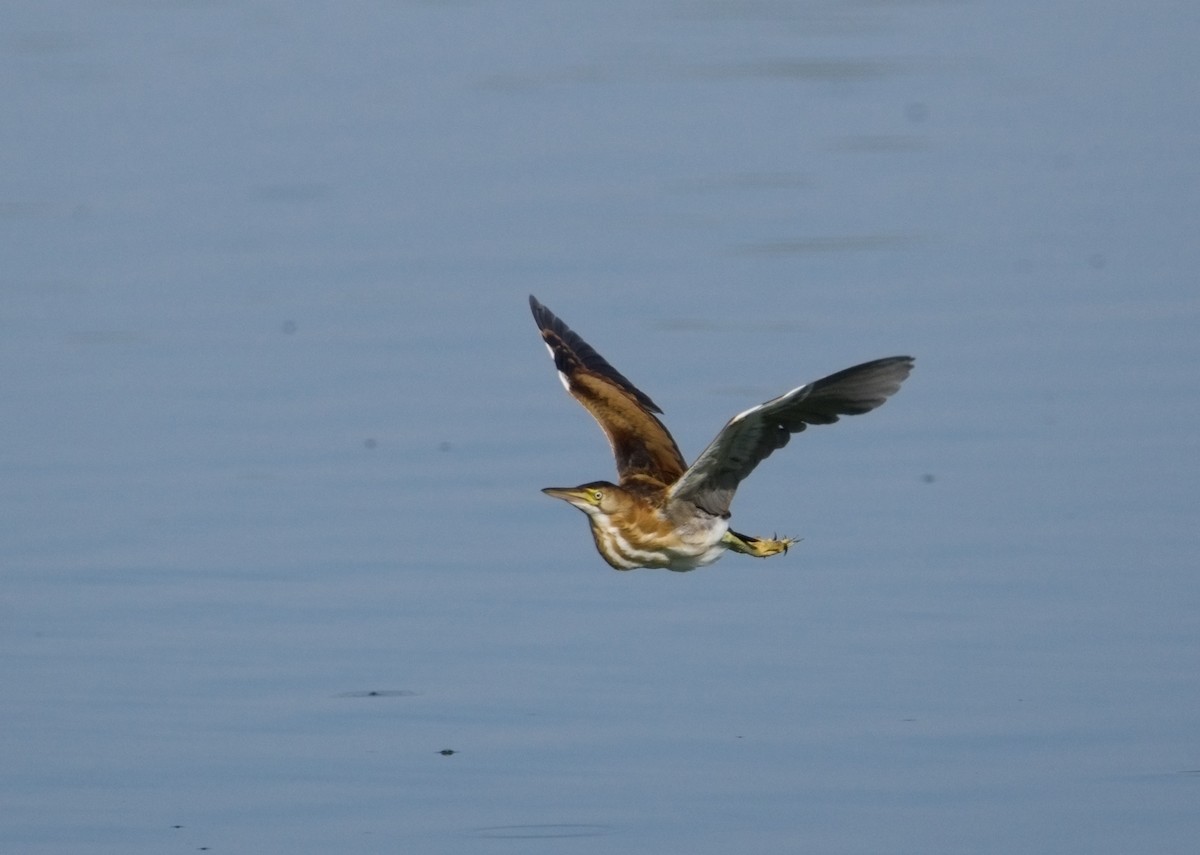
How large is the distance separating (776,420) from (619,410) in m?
1.84

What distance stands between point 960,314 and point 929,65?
7.25m

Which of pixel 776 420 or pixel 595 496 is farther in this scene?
pixel 595 496

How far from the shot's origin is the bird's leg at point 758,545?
933 centimetres

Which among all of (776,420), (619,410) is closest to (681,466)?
(619,410)

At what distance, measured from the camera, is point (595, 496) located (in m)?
8.98

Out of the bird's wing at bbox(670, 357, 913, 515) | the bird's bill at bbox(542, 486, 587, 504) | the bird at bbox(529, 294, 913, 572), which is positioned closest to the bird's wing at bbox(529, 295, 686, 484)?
the bird at bbox(529, 294, 913, 572)

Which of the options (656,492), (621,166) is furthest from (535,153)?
(656,492)

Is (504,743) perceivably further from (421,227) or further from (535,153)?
(535,153)

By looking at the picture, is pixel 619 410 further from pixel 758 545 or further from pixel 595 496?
pixel 595 496

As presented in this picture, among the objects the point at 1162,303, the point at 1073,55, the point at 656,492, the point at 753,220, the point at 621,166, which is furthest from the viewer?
the point at 1073,55

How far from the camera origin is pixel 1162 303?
45.4 ft

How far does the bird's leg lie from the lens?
9.33 m

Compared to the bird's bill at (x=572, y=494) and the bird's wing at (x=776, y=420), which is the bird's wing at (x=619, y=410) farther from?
the bird's wing at (x=776, y=420)

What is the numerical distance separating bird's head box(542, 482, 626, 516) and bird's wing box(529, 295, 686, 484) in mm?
364
